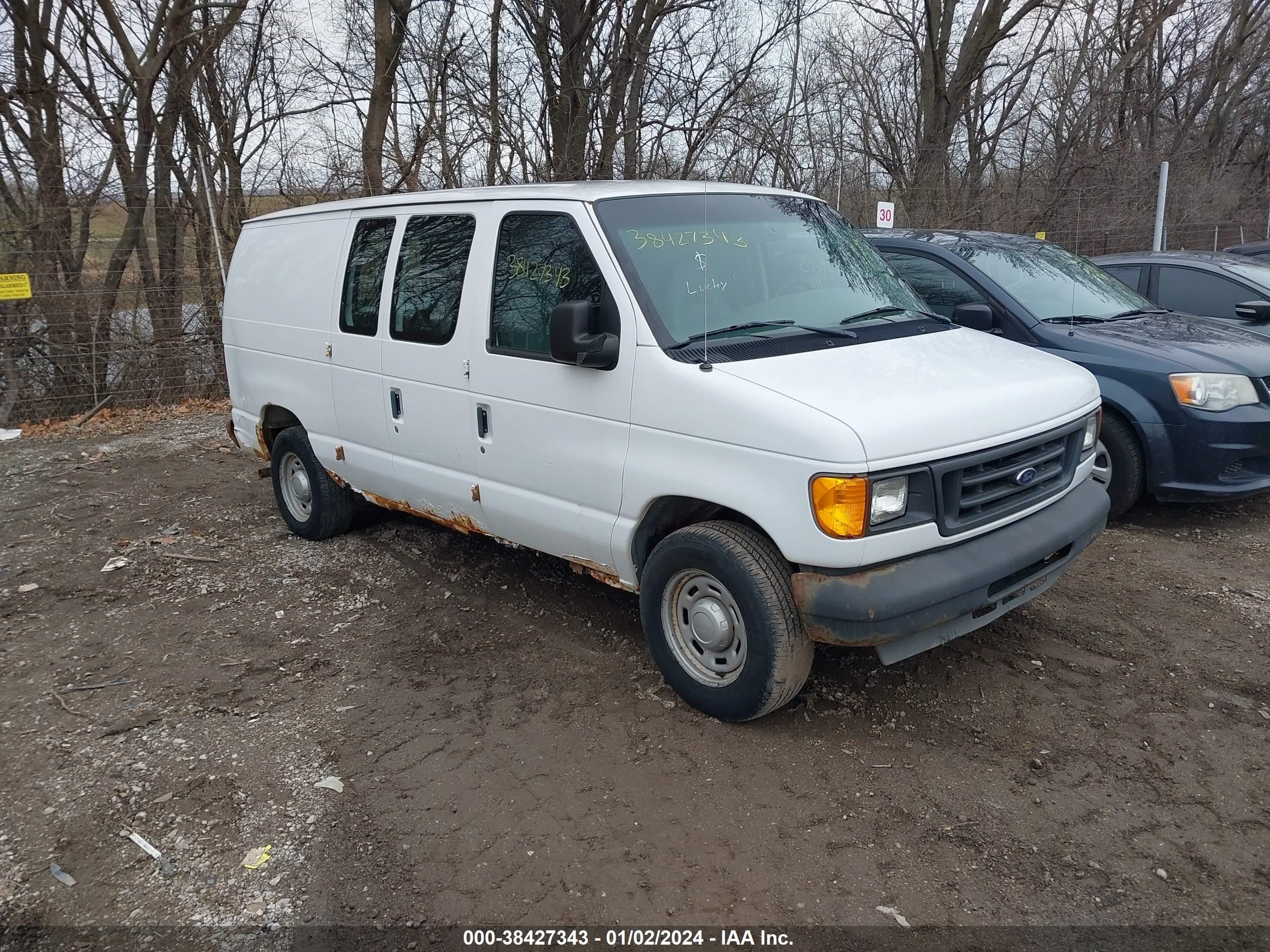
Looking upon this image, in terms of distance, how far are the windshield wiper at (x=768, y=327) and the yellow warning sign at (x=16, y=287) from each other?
31.2 ft

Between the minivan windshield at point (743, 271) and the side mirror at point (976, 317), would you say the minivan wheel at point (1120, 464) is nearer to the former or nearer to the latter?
the side mirror at point (976, 317)

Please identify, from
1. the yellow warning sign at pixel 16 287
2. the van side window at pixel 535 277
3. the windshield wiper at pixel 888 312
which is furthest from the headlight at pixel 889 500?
the yellow warning sign at pixel 16 287

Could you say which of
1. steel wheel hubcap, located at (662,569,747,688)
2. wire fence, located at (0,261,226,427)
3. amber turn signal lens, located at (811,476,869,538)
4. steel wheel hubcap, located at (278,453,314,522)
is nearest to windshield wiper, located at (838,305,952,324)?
amber turn signal lens, located at (811,476,869,538)

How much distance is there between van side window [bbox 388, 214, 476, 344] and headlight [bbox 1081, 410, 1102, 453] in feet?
9.87

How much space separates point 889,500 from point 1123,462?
3354 mm

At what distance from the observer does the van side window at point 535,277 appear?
3932 mm

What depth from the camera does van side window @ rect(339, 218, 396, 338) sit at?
5.00 m

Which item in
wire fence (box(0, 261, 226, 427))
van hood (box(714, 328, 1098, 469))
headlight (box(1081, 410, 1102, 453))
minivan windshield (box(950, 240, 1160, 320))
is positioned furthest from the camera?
wire fence (box(0, 261, 226, 427))

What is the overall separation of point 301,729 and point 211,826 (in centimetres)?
65

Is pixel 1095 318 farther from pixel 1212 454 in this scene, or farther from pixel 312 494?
pixel 312 494

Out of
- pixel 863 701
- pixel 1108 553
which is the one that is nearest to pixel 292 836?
pixel 863 701

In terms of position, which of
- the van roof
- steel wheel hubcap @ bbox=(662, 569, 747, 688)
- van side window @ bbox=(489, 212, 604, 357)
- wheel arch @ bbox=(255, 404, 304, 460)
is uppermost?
the van roof

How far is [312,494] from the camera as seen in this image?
5.96 metres

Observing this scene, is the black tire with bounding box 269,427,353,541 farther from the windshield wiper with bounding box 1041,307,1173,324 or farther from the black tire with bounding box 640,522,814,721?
the windshield wiper with bounding box 1041,307,1173,324
